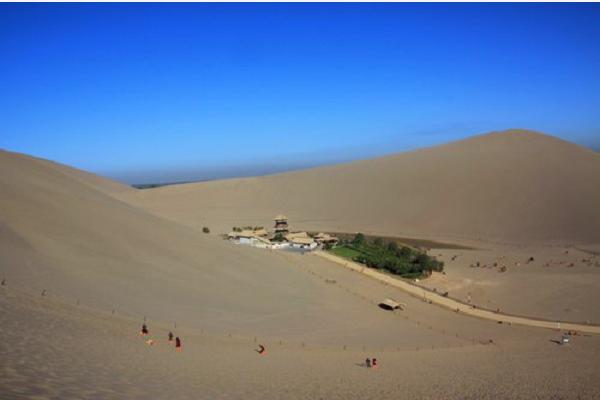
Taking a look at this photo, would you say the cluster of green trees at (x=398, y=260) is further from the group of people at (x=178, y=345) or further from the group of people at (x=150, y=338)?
the group of people at (x=150, y=338)

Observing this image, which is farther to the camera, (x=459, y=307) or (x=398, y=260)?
(x=398, y=260)

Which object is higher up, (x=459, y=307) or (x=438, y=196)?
(x=438, y=196)

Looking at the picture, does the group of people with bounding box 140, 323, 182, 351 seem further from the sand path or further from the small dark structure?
the sand path

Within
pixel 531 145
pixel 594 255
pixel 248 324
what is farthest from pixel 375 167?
pixel 248 324

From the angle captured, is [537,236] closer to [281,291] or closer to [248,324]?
[281,291]

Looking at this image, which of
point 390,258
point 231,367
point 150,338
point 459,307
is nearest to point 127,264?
point 150,338

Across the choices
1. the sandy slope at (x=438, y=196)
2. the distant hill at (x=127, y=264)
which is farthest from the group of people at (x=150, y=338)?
the sandy slope at (x=438, y=196)

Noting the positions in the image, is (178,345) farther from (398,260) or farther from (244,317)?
(398,260)
